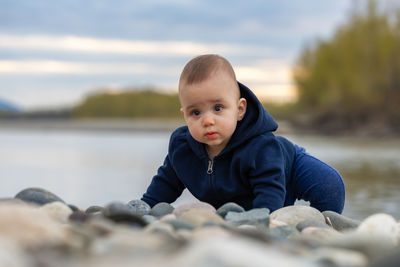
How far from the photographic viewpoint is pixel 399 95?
24828 mm

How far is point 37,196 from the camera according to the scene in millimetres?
2328

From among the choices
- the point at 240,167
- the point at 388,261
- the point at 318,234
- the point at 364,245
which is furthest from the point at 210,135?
the point at 388,261

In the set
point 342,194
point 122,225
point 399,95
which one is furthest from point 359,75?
point 122,225

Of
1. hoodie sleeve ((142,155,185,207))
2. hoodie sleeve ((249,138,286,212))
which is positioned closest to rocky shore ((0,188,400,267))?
hoodie sleeve ((249,138,286,212))

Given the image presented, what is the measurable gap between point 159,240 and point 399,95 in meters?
25.3

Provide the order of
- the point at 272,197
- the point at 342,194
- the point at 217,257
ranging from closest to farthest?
1. the point at 217,257
2. the point at 272,197
3. the point at 342,194

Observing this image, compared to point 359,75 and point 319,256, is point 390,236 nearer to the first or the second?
point 319,256

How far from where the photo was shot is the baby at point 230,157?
250cm

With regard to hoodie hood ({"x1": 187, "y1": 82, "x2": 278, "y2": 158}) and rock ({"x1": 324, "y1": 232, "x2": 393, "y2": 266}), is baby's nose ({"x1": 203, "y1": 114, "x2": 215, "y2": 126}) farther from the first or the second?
rock ({"x1": 324, "y1": 232, "x2": 393, "y2": 266})

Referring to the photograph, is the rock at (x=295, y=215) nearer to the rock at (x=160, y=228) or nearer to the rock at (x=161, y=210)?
the rock at (x=161, y=210)

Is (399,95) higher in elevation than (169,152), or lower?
higher

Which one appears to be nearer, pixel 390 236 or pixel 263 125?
pixel 390 236

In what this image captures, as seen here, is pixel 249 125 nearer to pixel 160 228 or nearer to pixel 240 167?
pixel 240 167

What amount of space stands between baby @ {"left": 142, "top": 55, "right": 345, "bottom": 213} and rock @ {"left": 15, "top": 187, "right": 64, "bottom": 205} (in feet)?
2.24
